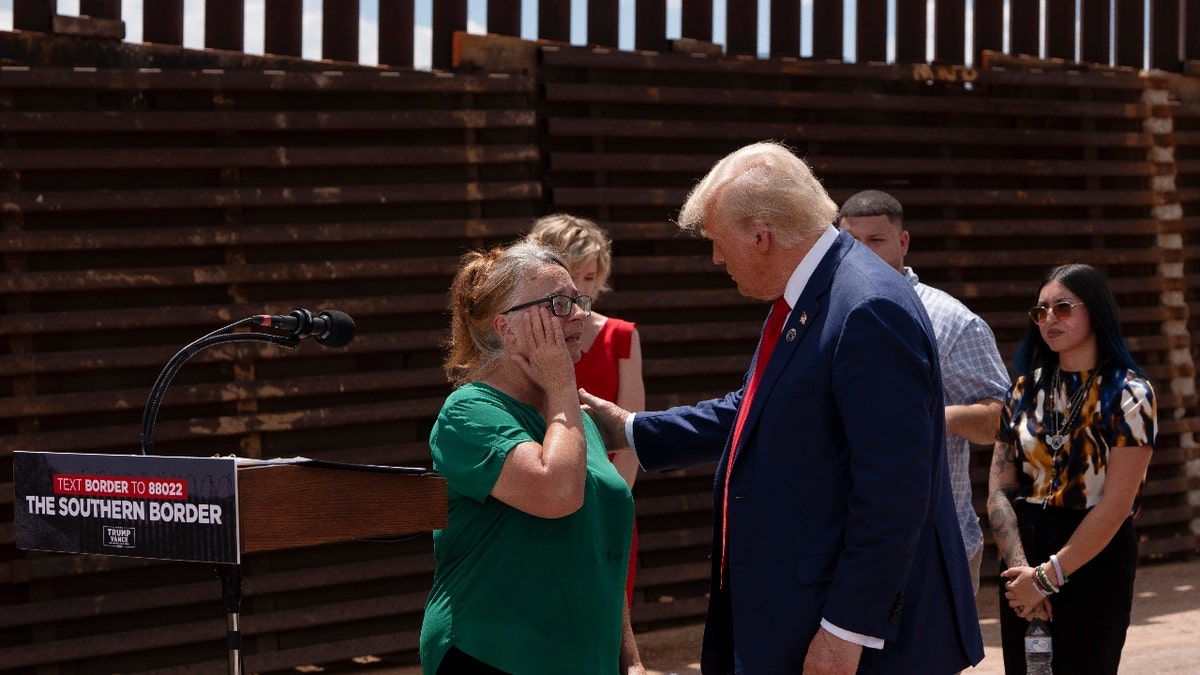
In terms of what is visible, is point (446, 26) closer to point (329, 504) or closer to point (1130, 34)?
point (1130, 34)

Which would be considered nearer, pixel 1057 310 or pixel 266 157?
pixel 1057 310

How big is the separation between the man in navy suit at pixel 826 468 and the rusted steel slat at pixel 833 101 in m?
4.88

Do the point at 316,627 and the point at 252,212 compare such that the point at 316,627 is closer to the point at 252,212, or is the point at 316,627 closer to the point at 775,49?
the point at 252,212

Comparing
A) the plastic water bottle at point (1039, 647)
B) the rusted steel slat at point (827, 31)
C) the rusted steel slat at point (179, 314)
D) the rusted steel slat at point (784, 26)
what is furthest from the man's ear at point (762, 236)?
the rusted steel slat at point (827, 31)

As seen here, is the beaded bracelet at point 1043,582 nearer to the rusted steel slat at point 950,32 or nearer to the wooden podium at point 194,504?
the wooden podium at point 194,504

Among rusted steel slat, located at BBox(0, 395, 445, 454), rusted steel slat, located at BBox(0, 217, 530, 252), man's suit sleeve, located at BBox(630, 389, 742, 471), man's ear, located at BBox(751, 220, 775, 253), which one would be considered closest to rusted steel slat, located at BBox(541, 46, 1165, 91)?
rusted steel slat, located at BBox(0, 217, 530, 252)

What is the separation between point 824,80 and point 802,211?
607cm

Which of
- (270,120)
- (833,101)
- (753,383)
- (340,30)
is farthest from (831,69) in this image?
(753,383)

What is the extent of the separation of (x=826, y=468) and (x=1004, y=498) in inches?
77.6

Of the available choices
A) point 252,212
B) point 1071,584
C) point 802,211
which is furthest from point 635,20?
point 802,211

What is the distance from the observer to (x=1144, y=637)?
833 centimetres

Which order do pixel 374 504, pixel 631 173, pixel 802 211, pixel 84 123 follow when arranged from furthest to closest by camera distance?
pixel 631 173, pixel 84 123, pixel 802 211, pixel 374 504

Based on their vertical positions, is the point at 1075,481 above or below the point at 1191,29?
below

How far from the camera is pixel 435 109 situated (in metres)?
7.87
